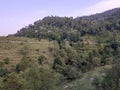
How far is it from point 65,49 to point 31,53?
1110cm

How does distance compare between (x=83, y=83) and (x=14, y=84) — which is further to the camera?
(x=83, y=83)

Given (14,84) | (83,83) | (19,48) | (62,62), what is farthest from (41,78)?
(19,48)

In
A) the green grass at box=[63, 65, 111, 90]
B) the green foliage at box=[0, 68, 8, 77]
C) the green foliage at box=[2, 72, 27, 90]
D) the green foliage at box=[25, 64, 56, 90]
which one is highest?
the green foliage at box=[2, 72, 27, 90]

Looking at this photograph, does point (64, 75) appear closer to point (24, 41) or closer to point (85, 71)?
point (85, 71)

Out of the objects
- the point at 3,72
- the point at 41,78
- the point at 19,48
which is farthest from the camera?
the point at 19,48

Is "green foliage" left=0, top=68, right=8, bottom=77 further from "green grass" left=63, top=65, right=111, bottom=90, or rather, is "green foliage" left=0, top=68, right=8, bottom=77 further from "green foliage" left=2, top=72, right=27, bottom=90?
"green foliage" left=2, top=72, right=27, bottom=90

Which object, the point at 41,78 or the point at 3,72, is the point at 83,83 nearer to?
the point at 41,78

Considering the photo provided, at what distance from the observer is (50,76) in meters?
51.1

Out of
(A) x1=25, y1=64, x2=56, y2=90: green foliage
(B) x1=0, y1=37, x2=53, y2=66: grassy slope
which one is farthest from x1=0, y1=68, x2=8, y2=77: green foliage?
(A) x1=25, y1=64, x2=56, y2=90: green foliage

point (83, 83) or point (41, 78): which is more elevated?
point (41, 78)

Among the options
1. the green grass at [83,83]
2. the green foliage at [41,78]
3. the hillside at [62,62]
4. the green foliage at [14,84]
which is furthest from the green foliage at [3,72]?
the green foliage at [14,84]

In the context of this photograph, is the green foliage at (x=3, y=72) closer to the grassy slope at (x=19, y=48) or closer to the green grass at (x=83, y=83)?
the grassy slope at (x=19, y=48)

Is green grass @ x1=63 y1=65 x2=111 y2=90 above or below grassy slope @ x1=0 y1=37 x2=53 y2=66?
below

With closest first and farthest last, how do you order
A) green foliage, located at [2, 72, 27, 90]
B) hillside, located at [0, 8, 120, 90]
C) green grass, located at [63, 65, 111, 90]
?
green foliage, located at [2, 72, 27, 90] < hillside, located at [0, 8, 120, 90] < green grass, located at [63, 65, 111, 90]
